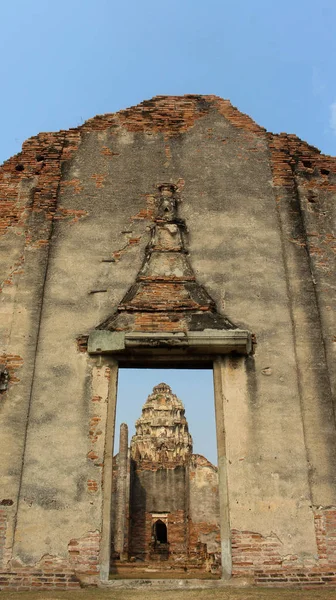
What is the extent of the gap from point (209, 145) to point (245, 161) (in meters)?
0.66

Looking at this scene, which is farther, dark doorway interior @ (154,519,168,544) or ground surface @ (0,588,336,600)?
dark doorway interior @ (154,519,168,544)

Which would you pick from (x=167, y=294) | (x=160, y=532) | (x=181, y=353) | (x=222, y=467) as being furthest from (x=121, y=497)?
(x=222, y=467)

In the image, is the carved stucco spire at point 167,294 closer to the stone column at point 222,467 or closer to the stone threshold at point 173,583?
the stone column at point 222,467

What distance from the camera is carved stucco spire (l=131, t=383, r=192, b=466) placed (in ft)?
98.7

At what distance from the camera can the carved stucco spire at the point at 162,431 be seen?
1185 inches

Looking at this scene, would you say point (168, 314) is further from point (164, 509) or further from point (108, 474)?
point (164, 509)

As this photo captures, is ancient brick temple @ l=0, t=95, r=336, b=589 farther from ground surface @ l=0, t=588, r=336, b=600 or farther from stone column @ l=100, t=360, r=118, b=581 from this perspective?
ground surface @ l=0, t=588, r=336, b=600

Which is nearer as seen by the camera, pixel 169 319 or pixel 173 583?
pixel 173 583

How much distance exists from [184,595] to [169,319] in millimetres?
3241

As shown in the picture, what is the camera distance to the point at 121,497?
21156mm

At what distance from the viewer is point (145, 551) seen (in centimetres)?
2081

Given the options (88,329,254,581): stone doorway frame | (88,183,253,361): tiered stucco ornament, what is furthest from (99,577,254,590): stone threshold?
(88,183,253,361): tiered stucco ornament

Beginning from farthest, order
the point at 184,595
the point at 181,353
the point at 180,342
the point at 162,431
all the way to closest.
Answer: the point at 162,431, the point at 181,353, the point at 180,342, the point at 184,595

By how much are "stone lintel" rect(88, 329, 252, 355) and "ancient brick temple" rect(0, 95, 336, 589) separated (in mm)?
18
